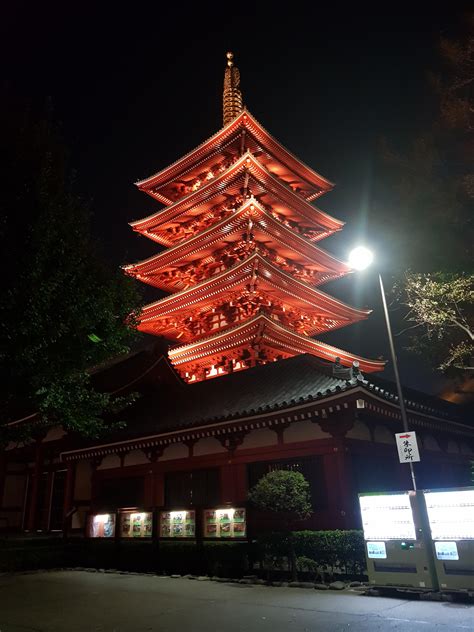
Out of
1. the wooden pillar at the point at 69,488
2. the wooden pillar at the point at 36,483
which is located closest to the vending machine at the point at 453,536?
the wooden pillar at the point at 69,488

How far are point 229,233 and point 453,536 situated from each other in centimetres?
2000

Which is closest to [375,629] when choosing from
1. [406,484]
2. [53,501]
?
[406,484]

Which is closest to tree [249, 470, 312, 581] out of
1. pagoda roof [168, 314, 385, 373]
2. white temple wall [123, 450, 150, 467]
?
white temple wall [123, 450, 150, 467]

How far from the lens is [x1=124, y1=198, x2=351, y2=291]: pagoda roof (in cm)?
Result: 2458

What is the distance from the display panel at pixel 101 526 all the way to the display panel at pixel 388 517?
923cm

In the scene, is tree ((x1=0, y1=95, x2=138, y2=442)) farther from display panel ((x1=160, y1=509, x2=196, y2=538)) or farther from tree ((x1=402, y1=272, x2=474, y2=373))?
tree ((x1=402, y1=272, x2=474, y2=373))

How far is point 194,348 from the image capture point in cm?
2450

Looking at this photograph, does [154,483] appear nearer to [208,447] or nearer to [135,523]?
[135,523]

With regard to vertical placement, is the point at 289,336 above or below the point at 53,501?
above

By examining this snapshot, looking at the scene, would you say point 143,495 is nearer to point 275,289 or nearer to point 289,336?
point 289,336

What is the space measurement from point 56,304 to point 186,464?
8159 mm

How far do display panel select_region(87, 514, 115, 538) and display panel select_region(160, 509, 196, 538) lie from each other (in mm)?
2341

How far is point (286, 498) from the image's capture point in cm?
1035

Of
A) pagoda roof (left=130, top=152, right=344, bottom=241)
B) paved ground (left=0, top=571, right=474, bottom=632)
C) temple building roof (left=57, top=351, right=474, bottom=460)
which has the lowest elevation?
paved ground (left=0, top=571, right=474, bottom=632)
